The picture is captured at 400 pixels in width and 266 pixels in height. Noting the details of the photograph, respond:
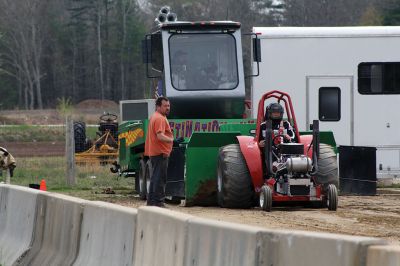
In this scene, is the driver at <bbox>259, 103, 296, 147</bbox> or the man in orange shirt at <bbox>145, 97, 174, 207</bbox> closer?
the driver at <bbox>259, 103, 296, 147</bbox>

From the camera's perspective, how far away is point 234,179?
16156 millimetres

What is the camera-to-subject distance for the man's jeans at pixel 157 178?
53.7 ft

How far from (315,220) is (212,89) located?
240 inches

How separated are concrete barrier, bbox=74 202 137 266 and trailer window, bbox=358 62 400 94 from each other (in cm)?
1430

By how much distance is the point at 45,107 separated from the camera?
89250mm

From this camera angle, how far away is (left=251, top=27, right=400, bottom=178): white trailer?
22469 mm

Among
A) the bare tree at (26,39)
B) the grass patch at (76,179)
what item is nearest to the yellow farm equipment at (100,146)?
the grass patch at (76,179)

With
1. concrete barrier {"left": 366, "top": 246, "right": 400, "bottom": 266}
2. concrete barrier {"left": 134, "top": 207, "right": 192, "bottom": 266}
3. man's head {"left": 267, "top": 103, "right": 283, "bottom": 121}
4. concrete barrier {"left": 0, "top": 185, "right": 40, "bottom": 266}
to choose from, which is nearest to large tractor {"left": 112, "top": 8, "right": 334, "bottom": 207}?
man's head {"left": 267, "top": 103, "right": 283, "bottom": 121}

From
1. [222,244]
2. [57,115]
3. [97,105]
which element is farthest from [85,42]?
[222,244]

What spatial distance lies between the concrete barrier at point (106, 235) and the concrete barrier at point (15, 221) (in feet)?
5.55

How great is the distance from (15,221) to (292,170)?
5.09m

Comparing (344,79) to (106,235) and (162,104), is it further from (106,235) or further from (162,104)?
(106,235)

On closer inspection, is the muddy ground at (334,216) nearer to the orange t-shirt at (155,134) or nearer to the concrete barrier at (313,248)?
the orange t-shirt at (155,134)

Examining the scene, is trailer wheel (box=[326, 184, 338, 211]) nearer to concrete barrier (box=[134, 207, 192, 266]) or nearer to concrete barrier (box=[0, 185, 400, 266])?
concrete barrier (box=[0, 185, 400, 266])
